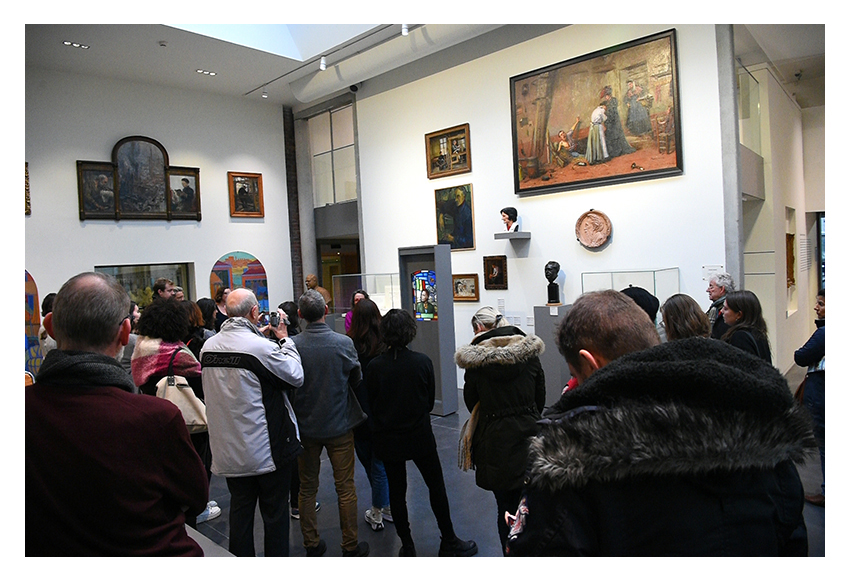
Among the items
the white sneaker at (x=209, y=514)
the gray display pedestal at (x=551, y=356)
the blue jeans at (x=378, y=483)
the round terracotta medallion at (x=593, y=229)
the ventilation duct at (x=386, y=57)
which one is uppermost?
the ventilation duct at (x=386, y=57)

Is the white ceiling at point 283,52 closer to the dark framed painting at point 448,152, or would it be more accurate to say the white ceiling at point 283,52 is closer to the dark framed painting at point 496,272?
the dark framed painting at point 448,152

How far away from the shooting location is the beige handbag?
3881mm

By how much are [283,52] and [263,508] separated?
9.07 metres

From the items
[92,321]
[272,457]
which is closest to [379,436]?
[272,457]

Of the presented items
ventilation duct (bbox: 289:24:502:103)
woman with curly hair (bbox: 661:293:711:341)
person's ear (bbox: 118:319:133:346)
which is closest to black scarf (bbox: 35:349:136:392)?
person's ear (bbox: 118:319:133:346)

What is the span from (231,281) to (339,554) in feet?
31.1

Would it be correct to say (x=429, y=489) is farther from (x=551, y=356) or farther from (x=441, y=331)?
(x=551, y=356)

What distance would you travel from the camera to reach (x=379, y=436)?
400 centimetres

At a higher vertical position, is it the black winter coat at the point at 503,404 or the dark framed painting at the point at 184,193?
the dark framed painting at the point at 184,193

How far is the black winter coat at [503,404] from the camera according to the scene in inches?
130

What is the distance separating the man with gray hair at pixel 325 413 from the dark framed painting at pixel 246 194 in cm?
935

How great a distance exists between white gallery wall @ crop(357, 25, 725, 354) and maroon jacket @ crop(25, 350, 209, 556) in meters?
7.33

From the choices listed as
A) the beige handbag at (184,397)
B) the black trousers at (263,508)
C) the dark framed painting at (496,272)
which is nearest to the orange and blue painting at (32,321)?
the beige handbag at (184,397)

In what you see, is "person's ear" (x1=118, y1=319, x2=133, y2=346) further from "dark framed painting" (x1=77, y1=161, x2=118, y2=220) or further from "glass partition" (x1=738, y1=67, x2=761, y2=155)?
"dark framed painting" (x1=77, y1=161, x2=118, y2=220)
